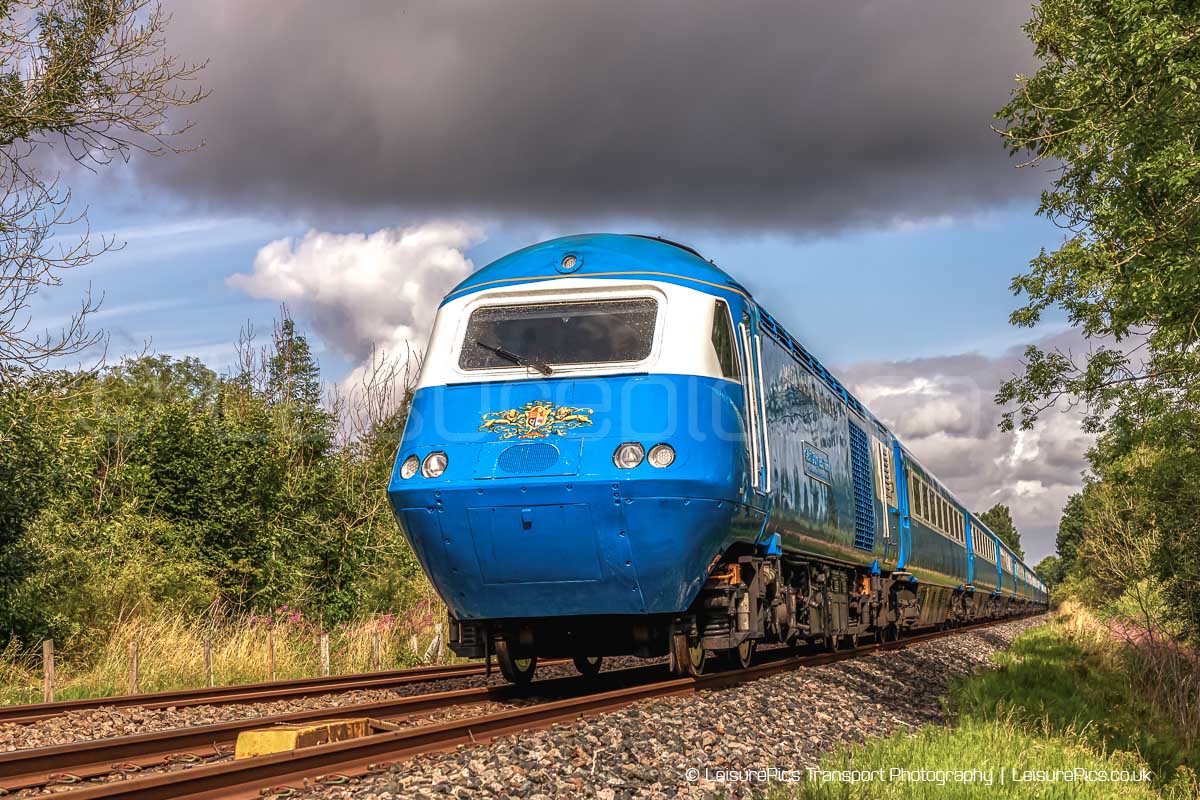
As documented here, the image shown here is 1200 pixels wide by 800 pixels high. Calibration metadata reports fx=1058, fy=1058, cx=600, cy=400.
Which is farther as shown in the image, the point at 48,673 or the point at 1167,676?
the point at 1167,676

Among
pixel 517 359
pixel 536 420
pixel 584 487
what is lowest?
pixel 584 487

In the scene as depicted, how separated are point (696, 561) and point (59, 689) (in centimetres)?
774

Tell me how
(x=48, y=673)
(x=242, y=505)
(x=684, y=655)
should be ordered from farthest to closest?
(x=242, y=505) → (x=48, y=673) → (x=684, y=655)

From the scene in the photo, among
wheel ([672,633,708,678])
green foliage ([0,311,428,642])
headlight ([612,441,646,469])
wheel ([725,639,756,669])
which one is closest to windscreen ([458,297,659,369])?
headlight ([612,441,646,469])

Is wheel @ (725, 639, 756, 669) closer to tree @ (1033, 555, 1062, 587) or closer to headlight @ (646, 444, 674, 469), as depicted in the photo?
headlight @ (646, 444, 674, 469)

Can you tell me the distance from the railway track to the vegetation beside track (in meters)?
1.99

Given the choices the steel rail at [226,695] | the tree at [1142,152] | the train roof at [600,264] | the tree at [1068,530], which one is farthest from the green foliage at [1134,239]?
the tree at [1068,530]

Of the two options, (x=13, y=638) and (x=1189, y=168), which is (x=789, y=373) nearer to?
(x=1189, y=168)

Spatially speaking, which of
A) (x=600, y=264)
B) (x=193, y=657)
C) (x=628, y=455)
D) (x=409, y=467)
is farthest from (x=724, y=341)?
(x=193, y=657)

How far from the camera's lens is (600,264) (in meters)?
8.88

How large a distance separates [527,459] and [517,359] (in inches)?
40.1

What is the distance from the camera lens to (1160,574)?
67.8 feet

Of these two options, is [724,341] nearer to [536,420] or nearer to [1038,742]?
[536,420]

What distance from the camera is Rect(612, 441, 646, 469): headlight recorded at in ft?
25.2
